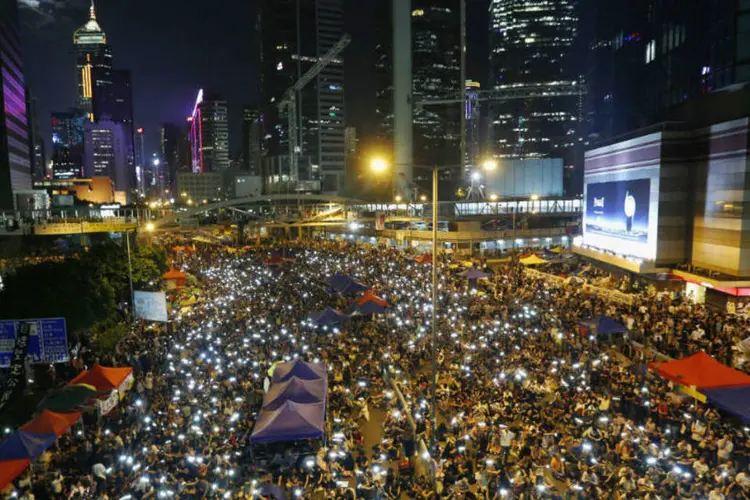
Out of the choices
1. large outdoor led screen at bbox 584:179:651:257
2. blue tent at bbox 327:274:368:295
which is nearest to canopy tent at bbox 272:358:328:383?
blue tent at bbox 327:274:368:295

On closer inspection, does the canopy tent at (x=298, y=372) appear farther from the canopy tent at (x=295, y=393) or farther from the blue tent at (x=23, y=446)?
the blue tent at (x=23, y=446)

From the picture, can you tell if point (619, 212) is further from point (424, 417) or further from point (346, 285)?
point (424, 417)

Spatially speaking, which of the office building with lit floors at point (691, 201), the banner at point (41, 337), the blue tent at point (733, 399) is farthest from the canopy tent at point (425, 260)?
the banner at point (41, 337)

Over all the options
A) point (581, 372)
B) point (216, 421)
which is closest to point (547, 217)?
point (581, 372)

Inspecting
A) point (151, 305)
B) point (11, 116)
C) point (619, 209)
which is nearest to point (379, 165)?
point (151, 305)

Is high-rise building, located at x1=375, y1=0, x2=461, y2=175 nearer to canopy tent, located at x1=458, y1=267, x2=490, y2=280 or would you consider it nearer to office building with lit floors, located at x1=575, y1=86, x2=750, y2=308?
office building with lit floors, located at x1=575, y1=86, x2=750, y2=308

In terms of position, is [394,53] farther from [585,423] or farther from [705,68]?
[585,423]
